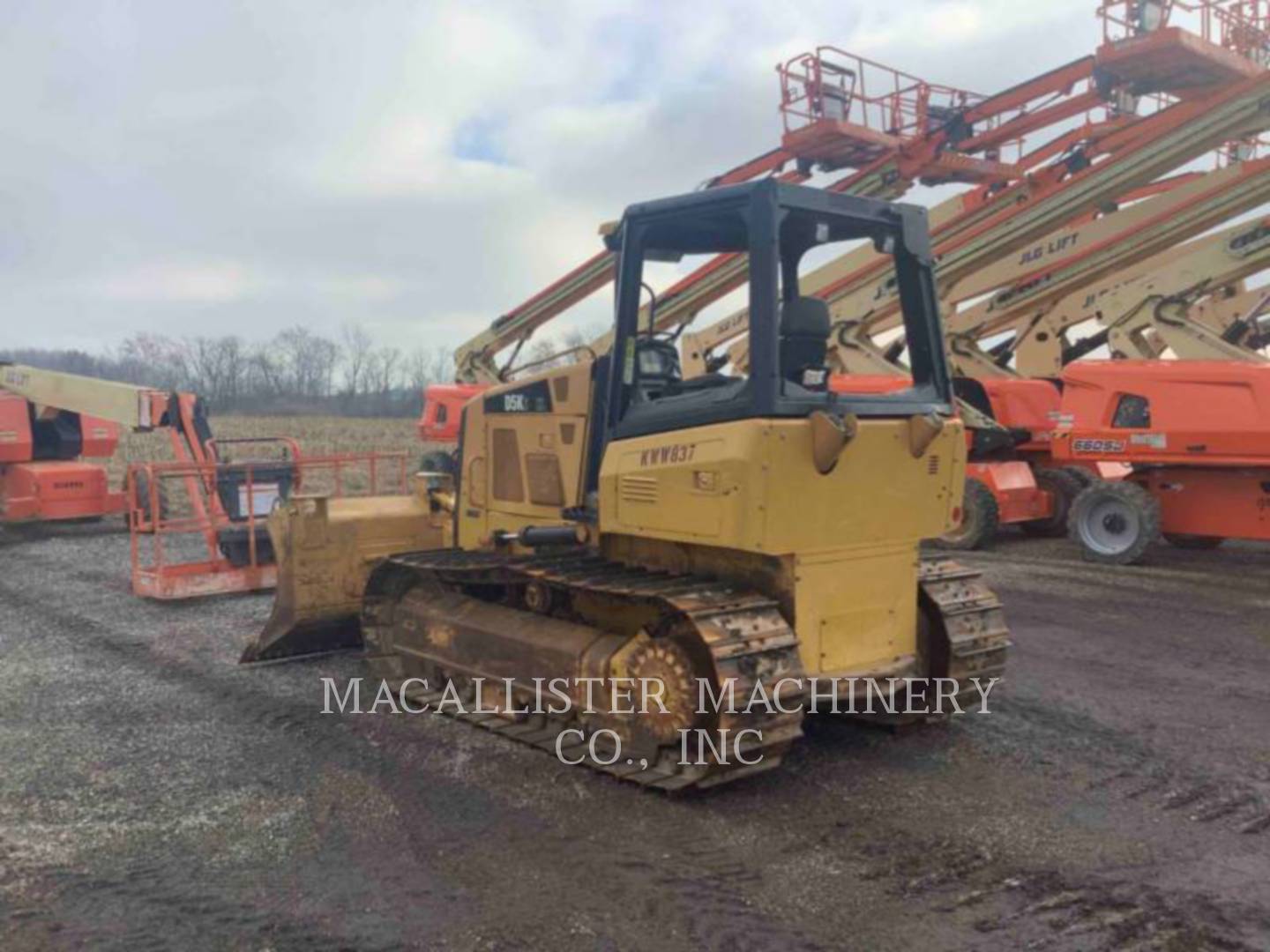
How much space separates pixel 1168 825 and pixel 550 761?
2.75m

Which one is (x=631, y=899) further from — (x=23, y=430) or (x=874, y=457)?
(x=23, y=430)

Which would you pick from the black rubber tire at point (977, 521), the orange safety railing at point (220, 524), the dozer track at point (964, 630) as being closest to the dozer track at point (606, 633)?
the dozer track at point (964, 630)

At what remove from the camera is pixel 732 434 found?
14.9ft

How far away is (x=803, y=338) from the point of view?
15.5ft

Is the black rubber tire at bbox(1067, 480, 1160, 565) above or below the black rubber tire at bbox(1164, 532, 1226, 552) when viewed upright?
above

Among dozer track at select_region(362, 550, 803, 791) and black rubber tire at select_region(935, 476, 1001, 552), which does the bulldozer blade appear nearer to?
dozer track at select_region(362, 550, 803, 791)

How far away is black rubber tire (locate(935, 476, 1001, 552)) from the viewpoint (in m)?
12.8

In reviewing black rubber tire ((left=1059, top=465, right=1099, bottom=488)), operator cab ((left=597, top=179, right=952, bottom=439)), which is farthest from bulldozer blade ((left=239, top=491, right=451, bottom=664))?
black rubber tire ((left=1059, top=465, right=1099, bottom=488))

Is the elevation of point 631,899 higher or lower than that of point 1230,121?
lower

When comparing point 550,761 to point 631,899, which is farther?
point 550,761

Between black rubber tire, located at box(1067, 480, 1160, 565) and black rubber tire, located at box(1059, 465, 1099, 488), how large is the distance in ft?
5.91

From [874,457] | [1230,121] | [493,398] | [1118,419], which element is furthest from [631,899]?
[1230,121]

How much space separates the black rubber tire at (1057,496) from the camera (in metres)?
13.6

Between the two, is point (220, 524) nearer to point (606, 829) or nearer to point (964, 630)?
point (606, 829)
